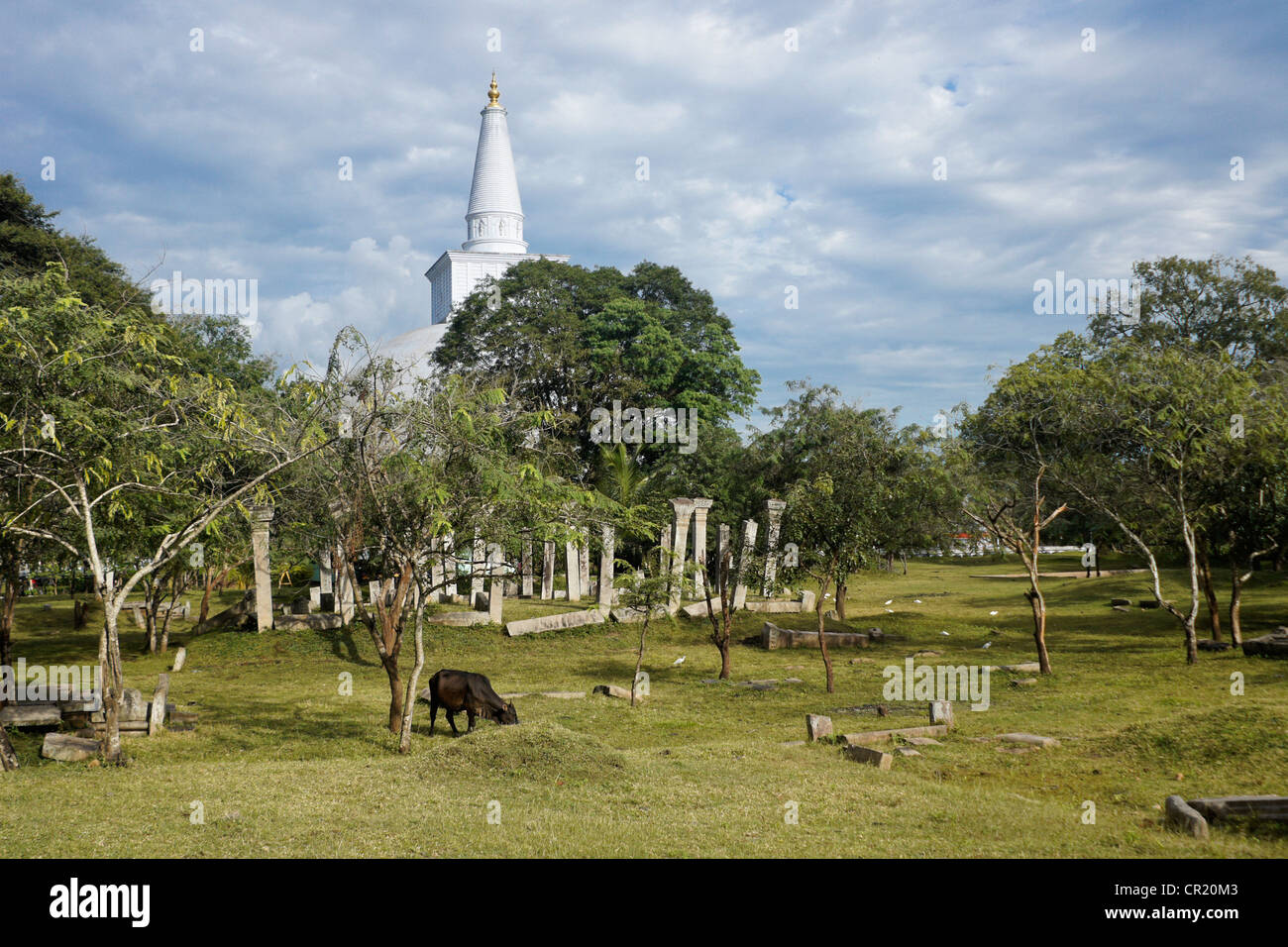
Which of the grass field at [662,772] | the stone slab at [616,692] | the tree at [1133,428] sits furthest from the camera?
the tree at [1133,428]

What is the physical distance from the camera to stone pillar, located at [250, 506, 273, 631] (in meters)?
23.2

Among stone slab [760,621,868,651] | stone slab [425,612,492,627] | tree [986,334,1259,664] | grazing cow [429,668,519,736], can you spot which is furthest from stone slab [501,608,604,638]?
tree [986,334,1259,664]

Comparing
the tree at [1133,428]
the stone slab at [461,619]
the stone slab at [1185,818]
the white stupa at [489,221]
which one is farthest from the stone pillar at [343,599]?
the white stupa at [489,221]

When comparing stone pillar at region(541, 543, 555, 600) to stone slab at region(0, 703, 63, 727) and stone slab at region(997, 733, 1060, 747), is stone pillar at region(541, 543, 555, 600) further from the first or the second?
stone slab at region(997, 733, 1060, 747)

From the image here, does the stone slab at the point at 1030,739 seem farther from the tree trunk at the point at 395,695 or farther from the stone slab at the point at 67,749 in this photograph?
the stone slab at the point at 67,749

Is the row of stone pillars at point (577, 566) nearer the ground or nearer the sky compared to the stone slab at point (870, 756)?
nearer the sky

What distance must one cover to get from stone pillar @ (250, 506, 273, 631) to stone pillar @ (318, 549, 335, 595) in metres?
2.19

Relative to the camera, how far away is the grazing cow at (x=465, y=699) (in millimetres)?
13797

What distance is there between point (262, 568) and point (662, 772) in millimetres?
15418

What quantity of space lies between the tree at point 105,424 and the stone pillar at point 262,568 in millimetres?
9810

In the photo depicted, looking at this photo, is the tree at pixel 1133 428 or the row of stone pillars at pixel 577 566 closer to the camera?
the tree at pixel 1133 428
